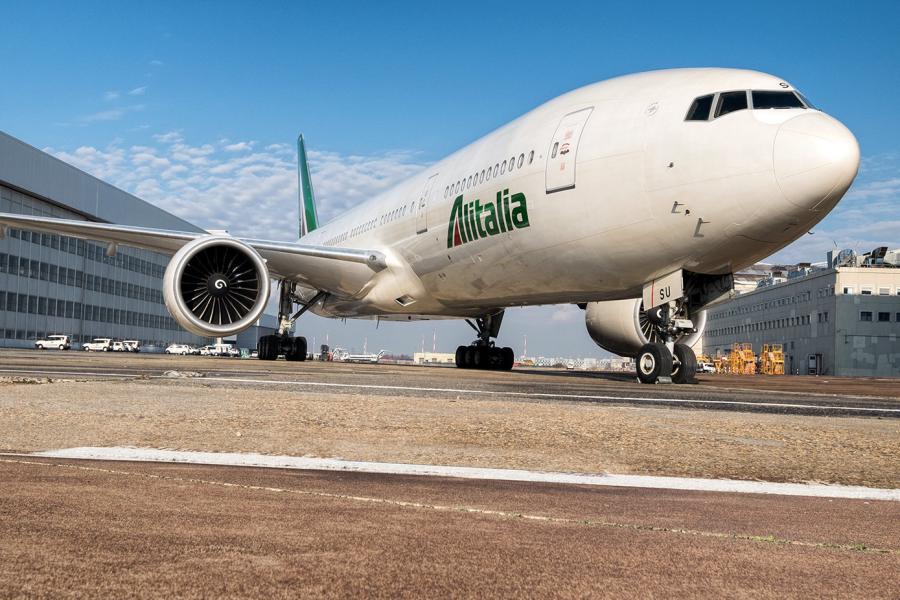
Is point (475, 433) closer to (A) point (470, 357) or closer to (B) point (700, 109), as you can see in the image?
(B) point (700, 109)

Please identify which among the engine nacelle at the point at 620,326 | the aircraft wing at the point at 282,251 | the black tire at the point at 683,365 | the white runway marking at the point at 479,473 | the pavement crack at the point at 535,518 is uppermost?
the aircraft wing at the point at 282,251

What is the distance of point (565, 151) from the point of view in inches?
492

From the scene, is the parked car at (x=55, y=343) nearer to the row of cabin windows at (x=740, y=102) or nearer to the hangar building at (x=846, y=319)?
the hangar building at (x=846, y=319)

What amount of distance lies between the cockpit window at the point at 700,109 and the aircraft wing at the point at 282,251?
919cm

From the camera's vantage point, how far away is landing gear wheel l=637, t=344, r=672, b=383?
12.4m

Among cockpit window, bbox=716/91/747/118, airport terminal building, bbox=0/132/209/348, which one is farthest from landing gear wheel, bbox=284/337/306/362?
airport terminal building, bbox=0/132/209/348

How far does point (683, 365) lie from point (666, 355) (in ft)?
1.22

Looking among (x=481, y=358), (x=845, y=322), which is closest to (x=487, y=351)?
(x=481, y=358)

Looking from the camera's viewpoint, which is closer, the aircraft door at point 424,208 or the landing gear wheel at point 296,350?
the aircraft door at point 424,208

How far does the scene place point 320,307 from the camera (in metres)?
23.3

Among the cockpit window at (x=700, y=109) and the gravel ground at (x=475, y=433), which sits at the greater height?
the cockpit window at (x=700, y=109)

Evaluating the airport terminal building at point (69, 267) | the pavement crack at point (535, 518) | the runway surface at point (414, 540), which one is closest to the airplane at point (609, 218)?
the runway surface at point (414, 540)

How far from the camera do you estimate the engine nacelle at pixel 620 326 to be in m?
16.1

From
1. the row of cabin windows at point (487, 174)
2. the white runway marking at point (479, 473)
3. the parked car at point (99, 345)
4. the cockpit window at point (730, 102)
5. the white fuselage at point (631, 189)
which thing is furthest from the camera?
the parked car at point (99, 345)
